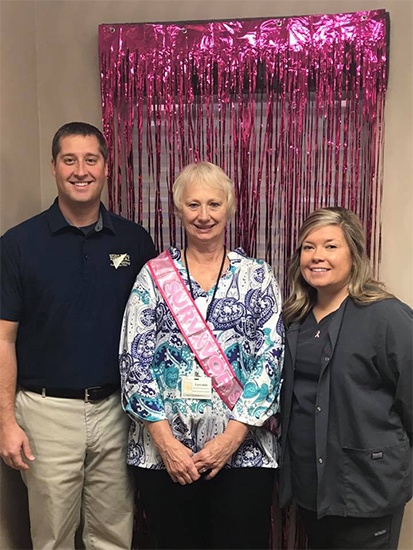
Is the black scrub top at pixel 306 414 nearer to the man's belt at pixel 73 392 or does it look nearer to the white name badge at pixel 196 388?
the white name badge at pixel 196 388

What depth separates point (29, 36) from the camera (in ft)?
7.38

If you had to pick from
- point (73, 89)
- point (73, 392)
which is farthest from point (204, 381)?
point (73, 89)

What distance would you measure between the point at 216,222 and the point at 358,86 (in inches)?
32.9

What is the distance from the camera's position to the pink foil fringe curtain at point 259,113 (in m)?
2.15

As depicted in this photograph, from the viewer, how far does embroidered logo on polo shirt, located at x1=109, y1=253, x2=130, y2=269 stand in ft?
6.10

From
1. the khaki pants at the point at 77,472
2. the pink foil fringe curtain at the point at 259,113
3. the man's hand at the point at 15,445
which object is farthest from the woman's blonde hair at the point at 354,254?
the man's hand at the point at 15,445

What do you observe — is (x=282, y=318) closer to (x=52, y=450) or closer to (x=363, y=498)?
(x=363, y=498)

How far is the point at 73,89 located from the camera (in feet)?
7.61

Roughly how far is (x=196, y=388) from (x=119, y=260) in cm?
48

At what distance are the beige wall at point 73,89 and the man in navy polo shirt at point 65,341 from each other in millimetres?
303

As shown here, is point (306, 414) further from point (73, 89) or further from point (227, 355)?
point (73, 89)

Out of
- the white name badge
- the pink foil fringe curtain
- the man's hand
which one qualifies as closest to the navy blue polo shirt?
the man's hand

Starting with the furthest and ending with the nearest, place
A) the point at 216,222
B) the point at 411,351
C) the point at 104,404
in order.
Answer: the point at 104,404, the point at 216,222, the point at 411,351

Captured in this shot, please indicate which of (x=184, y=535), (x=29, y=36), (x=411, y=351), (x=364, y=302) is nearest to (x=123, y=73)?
(x=29, y=36)
